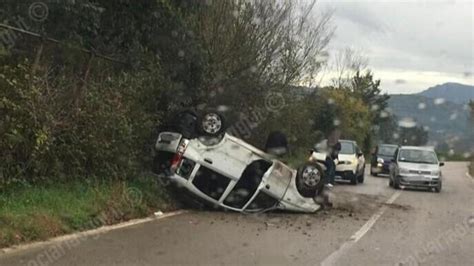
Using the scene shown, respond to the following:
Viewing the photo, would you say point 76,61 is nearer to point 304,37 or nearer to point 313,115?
point 304,37

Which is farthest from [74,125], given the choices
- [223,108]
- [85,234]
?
[223,108]

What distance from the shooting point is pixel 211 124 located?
12.6m

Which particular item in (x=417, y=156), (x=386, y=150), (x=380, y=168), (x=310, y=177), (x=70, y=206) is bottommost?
(x=70, y=206)

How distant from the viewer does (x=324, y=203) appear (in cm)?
1433

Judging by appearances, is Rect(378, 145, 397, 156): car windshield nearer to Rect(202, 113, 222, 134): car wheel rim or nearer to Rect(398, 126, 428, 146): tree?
Rect(398, 126, 428, 146): tree

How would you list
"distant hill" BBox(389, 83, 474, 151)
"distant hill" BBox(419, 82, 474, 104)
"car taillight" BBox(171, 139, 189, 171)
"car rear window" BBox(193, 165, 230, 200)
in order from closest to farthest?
"car taillight" BBox(171, 139, 189, 171) < "car rear window" BBox(193, 165, 230, 200) < "distant hill" BBox(419, 82, 474, 104) < "distant hill" BBox(389, 83, 474, 151)

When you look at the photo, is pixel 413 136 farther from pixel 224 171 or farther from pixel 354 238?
pixel 354 238

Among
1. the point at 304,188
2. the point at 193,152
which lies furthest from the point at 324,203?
the point at 193,152

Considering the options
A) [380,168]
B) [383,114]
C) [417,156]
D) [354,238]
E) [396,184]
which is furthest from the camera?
[383,114]

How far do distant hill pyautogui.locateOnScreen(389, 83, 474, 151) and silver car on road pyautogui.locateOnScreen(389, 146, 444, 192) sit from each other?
7.36 feet

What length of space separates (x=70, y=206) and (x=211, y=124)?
3422mm

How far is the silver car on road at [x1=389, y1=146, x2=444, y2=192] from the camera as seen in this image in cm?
2256

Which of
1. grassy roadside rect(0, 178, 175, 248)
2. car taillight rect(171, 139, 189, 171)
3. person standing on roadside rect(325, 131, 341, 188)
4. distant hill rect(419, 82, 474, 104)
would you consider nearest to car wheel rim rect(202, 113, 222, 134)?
car taillight rect(171, 139, 189, 171)

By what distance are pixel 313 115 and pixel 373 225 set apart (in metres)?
20.2
